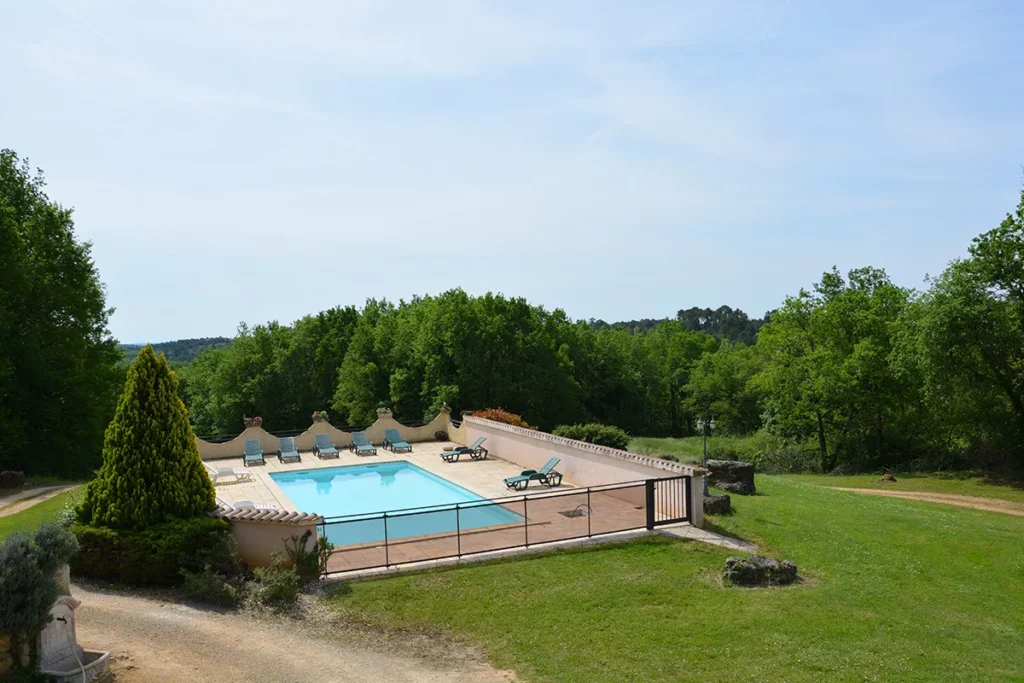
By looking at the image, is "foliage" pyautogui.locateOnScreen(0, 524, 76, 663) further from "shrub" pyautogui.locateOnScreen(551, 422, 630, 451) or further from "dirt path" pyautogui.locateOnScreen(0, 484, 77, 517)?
"shrub" pyautogui.locateOnScreen(551, 422, 630, 451)

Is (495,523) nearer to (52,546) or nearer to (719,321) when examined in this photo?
(52,546)

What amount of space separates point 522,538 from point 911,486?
1667 centimetres

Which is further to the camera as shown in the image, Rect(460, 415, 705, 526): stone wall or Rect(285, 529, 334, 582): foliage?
Rect(460, 415, 705, 526): stone wall

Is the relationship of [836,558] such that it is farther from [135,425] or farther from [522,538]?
[135,425]

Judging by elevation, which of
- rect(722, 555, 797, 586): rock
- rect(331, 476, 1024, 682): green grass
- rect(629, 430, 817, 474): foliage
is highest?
rect(722, 555, 797, 586): rock

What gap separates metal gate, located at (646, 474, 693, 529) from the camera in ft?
44.1

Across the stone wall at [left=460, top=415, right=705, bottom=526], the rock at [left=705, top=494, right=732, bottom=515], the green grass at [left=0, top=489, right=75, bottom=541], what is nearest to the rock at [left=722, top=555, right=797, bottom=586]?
the stone wall at [left=460, top=415, right=705, bottom=526]

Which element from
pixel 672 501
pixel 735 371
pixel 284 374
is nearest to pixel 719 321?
pixel 735 371

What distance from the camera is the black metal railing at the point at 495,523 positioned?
11.6 metres

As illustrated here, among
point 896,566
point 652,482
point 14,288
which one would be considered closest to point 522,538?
point 652,482

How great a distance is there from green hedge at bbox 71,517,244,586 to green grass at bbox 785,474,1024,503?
2083cm

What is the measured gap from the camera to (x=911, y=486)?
22.9 m

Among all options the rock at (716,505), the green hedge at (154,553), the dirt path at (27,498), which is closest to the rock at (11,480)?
the dirt path at (27,498)

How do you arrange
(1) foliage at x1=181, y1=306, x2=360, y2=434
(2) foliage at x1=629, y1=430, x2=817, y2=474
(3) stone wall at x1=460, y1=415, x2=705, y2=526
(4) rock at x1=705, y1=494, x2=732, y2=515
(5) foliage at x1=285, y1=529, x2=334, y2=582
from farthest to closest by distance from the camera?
(1) foliage at x1=181, y1=306, x2=360, y2=434, (2) foliage at x1=629, y1=430, x2=817, y2=474, (4) rock at x1=705, y1=494, x2=732, y2=515, (3) stone wall at x1=460, y1=415, x2=705, y2=526, (5) foliage at x1=285, y1=529, x2=334, y2=582
